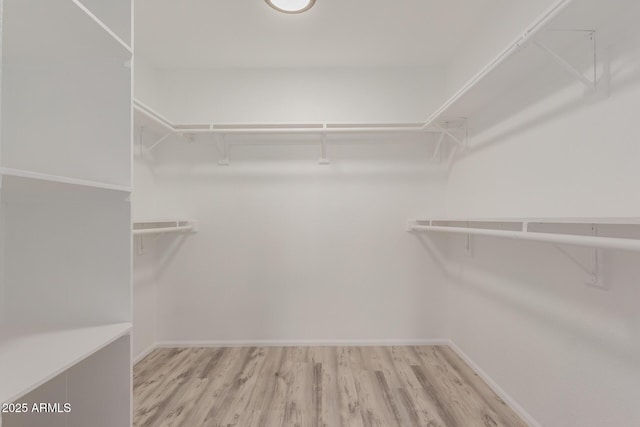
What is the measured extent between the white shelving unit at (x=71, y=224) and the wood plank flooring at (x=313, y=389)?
0.74 m

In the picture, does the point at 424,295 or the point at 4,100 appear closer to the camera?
the point at 4,100

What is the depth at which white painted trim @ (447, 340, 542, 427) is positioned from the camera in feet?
4.92

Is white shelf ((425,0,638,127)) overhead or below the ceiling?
below

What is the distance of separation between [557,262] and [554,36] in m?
0.97

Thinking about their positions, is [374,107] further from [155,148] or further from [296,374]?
[296,374]

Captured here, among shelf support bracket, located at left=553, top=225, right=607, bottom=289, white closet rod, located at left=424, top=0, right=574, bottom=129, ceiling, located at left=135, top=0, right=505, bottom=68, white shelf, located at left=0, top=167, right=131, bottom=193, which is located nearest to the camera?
white shelf, located at left=0, top=167, right=131, bottom=193

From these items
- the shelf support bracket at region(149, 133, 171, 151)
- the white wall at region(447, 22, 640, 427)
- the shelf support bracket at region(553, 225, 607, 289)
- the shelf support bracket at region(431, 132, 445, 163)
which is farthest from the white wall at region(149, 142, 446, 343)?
the shelf support bracket at region(553, 225, 607, 289)

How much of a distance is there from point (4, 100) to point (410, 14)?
205cm

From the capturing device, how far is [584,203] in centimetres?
118

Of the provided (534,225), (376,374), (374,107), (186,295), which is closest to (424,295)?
(376,374)

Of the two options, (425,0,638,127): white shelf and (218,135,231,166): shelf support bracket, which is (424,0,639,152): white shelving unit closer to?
(425,0,638,127): white shelf

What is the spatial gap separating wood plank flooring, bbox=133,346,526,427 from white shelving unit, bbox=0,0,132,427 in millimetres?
740

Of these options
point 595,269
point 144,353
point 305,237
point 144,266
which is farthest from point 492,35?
point 144,353

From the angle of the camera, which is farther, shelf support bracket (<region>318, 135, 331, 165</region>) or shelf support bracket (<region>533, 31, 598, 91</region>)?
shelf support bracket (<region>318, 135, 331, 165</region>)
